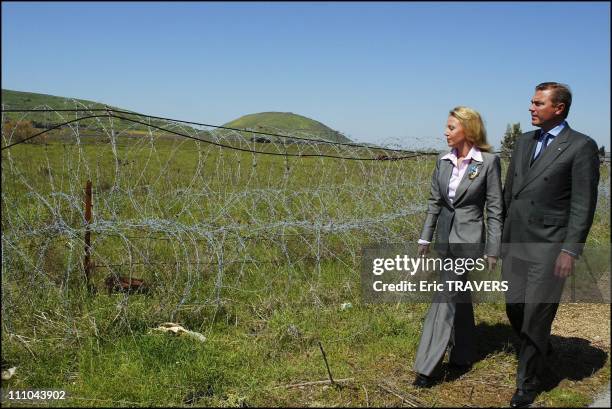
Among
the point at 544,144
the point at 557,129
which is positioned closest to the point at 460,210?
the point at 544,144

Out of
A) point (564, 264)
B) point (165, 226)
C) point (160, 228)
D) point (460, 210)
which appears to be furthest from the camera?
point (165, 226)

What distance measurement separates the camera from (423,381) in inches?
133

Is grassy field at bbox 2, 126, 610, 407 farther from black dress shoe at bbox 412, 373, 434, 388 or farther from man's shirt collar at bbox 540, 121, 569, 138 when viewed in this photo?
man's shirt collar at bbox 540, 121, 569, 138

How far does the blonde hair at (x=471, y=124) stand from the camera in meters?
3.28

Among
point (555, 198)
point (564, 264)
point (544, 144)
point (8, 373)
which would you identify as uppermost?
point (544, 144)

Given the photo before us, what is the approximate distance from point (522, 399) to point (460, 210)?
121cm

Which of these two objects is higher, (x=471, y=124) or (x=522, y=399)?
(x=471, y=124)

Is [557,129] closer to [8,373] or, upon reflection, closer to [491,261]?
[491,261]

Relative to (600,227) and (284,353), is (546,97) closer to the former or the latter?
(284,353)

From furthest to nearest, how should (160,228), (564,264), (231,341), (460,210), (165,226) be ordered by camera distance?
(165,226) < (160,228) < (231,341) < (460,210) < (564,264)

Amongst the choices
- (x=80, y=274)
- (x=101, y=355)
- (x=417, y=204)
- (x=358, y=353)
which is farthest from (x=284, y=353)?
(x=417, y=204)

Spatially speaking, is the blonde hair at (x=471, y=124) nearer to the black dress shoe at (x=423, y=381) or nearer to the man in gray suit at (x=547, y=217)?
the man in gray suit at (x=547, y=217)

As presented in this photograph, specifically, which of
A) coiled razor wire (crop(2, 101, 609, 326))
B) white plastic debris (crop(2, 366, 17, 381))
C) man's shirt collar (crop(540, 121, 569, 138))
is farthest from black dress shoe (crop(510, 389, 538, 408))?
white plastic debris (crop(2, 366, 17, 381))

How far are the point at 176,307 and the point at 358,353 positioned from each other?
60.6 inches
